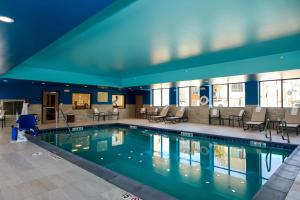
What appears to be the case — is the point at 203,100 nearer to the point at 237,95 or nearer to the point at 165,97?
the point at 237,95

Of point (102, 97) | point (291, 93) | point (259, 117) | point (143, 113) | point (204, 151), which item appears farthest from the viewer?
point (143, 113)

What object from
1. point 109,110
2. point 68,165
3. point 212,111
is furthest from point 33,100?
point 212,111

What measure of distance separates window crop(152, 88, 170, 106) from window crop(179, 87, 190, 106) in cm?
96

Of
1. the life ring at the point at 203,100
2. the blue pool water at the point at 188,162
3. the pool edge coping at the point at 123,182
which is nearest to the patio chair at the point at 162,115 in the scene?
the life ring at the point at 203,100

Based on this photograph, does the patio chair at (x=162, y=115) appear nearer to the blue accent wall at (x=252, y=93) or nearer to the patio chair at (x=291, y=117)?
the blue accent wall at (x=252, y=93)

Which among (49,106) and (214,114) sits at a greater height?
(49,106)

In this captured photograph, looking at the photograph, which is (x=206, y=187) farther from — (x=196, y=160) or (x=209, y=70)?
(x=209, y=70)

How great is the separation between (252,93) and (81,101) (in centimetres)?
970

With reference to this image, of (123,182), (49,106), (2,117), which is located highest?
(49,106)

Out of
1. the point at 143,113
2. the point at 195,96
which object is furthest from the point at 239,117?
the point at 143,113

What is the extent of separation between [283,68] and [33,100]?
11.2 metres

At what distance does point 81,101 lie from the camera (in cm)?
1214

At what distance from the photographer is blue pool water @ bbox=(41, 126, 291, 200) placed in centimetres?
328

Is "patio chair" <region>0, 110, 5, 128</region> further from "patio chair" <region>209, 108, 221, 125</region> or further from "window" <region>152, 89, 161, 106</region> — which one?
"patio chair" <region>209, 108, 221, 125</region>
